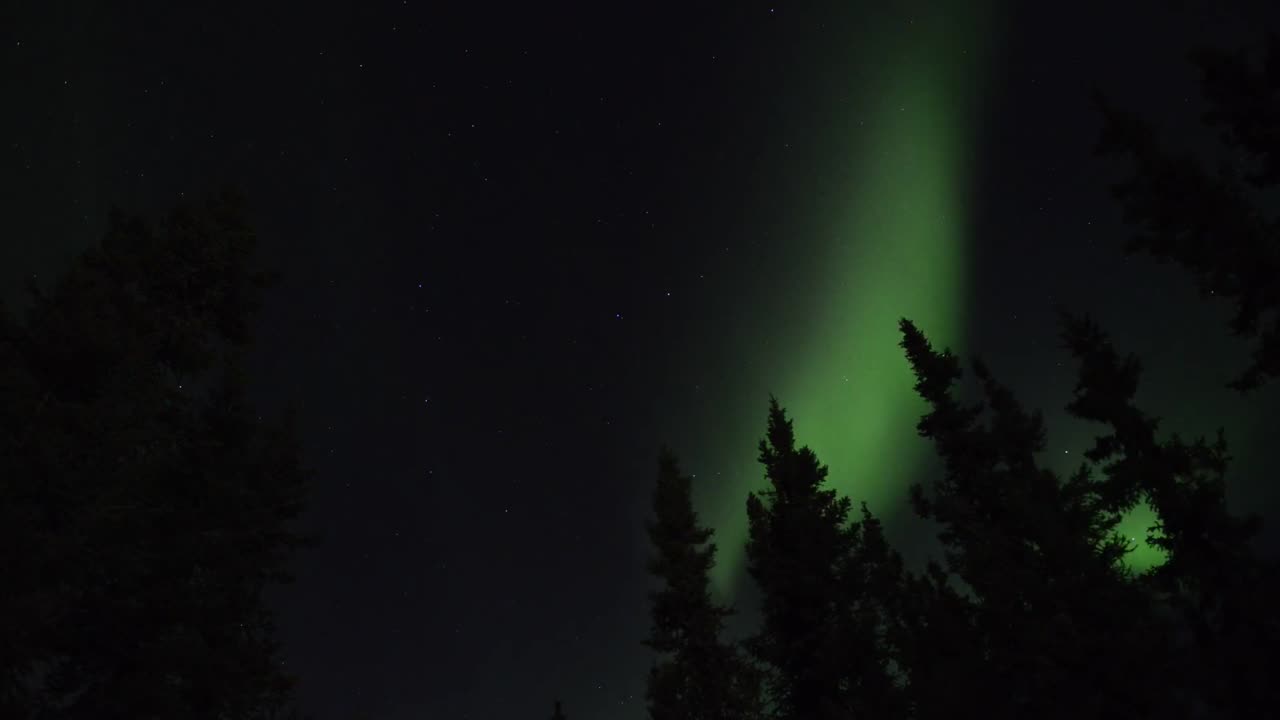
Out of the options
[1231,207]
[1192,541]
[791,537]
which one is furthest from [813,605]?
[1231,207]

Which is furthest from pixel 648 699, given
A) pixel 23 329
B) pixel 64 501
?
pixel 23 329

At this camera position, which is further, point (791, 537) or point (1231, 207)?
point (791, 537)

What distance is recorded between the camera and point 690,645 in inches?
936

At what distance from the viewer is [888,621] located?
2489cm

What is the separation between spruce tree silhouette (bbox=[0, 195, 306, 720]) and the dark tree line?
1314cm

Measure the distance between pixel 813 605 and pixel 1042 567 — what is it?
6492 millimetres

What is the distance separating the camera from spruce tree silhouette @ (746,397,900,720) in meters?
20.9

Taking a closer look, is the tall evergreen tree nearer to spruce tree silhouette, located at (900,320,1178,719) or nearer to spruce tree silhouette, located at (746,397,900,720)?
spruce tree silhouette, located at (900,320,1178,719)

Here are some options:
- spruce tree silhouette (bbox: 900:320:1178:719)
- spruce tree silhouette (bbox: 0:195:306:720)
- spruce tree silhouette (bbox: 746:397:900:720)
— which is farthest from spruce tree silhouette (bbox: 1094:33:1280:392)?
spruce tree silhouette (bbox: 0:195:306:720)

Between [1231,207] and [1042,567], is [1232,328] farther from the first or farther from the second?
[1042,567]

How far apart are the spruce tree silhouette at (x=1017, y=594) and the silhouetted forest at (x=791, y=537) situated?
0.25 feet

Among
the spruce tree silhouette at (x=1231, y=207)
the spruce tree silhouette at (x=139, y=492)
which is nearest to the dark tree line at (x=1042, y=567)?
the spruce tree silhouette at (x=1231, y=207)

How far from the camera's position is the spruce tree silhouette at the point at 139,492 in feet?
35.1

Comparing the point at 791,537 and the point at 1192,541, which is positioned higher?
the point at 791,537
